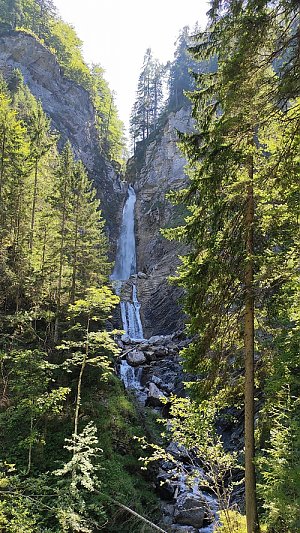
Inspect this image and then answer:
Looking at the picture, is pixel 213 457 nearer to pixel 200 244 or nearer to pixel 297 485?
pixel 297 485

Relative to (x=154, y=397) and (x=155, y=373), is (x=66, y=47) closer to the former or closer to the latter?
(x=155, y=373)

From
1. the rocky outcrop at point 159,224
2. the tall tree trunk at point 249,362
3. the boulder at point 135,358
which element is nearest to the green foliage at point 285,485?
the tall tree trunk at point 249,362

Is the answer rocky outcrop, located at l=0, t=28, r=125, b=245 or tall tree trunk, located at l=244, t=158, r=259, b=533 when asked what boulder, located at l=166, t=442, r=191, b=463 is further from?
rocky outcrop, located at l=0, t=28, r=125, b=245

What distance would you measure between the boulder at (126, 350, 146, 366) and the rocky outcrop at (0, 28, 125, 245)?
974 inches

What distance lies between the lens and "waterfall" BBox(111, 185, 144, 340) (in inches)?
1275

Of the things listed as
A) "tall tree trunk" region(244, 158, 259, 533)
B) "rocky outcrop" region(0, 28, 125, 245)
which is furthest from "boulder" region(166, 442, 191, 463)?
"rocky outcrop" region(0, 28, 125, 245)

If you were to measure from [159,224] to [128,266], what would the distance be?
6312 mm

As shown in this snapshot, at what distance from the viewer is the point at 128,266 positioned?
43719 mm

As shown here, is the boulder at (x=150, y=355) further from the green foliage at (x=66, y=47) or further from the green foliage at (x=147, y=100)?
the green foliage at (x=147, y=100)

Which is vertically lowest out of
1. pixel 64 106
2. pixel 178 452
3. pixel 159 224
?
pixel 178 452

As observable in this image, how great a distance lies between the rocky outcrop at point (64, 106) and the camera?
49.0m

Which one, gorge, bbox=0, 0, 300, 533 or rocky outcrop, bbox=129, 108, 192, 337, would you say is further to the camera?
rocky outcrop, bbox=129, 108, 192, 337

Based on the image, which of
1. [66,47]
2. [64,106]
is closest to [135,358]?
[64,106]

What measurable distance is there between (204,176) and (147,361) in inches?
738
